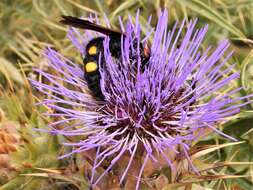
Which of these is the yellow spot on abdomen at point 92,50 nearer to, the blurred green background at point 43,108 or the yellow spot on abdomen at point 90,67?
the yellow spot on abdomen at point 90,67

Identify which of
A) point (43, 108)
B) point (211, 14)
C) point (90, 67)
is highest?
point (211, 14)

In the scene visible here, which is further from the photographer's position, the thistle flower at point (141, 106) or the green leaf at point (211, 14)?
the green leaf at point (211, 14)

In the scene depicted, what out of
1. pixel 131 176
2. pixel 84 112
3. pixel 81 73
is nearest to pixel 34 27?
pixel 81 73

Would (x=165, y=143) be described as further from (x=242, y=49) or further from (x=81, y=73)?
(x=242, y=49)

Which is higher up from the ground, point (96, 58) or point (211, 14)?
point (211, 14)

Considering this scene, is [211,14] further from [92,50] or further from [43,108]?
[43,108]

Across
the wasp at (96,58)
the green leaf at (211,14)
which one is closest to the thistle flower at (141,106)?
the wasp at (96,58)

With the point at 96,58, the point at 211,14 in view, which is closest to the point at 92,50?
the point at 96,58

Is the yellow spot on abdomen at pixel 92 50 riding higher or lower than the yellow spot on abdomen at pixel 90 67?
higher
